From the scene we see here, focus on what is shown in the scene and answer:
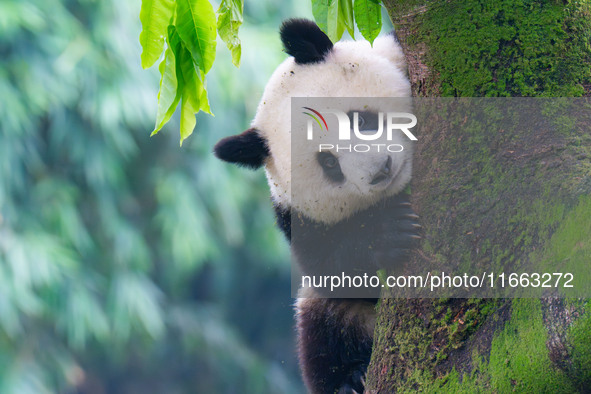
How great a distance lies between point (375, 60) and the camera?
78.5 inches

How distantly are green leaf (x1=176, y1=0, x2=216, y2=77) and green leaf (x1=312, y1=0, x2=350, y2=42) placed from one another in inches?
15.1

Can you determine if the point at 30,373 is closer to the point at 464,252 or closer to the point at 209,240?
the point at 209,240

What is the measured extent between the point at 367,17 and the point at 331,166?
528mm

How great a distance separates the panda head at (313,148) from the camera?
1.88m

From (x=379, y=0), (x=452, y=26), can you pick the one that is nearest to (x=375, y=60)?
(x=379, y=0)

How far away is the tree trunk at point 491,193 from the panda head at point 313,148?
1.35 ft

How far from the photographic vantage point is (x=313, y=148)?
6.42 feet

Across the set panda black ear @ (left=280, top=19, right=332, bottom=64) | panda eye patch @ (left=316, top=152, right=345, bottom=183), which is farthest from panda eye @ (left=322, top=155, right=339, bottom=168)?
panda black ear @ (left=280, top=19, right=332, bottom=64)

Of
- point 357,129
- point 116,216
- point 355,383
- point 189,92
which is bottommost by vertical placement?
point 116,216

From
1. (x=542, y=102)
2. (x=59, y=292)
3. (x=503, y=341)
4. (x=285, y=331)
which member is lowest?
(x=285, y=331)

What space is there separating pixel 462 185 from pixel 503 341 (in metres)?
0.35

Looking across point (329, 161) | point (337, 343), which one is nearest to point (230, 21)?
point (329, 161)

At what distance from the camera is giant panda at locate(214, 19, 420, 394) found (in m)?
1.82

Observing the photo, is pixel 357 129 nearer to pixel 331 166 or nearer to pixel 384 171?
pixel 384 171
